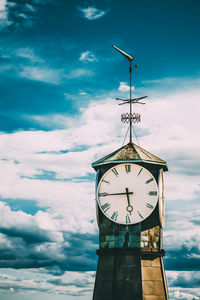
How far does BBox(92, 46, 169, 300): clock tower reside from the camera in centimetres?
1947

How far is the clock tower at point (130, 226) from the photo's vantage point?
19.5m

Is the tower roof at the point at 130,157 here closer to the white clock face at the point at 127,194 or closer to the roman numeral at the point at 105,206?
the white clock face at the point at 127,194

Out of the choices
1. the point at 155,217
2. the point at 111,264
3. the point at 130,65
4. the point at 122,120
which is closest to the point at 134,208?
the point at 155,217

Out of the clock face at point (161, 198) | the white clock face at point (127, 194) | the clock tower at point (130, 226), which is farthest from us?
the clock face at point (161, 198)

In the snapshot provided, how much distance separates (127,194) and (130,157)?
1.81 metres

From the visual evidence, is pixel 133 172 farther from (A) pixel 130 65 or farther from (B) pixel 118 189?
(A) pixel 130 65

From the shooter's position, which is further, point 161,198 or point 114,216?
point 161,198

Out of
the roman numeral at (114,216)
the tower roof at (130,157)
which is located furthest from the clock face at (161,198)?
the roman numeral at (114,216)

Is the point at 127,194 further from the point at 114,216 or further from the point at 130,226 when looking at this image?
the point at 130,226

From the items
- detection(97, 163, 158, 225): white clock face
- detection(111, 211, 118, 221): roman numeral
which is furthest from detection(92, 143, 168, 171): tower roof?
detection(111, 211, 118, 221): roman numeral

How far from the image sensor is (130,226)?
2028cm

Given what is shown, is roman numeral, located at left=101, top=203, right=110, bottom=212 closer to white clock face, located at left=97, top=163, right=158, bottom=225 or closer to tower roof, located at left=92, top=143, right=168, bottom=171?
white clock face, located at left=97, top=163, right=158, bottom=225

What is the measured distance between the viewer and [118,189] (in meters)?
21.0

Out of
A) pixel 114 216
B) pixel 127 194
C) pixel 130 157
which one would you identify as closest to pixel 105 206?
pixel 114 216
